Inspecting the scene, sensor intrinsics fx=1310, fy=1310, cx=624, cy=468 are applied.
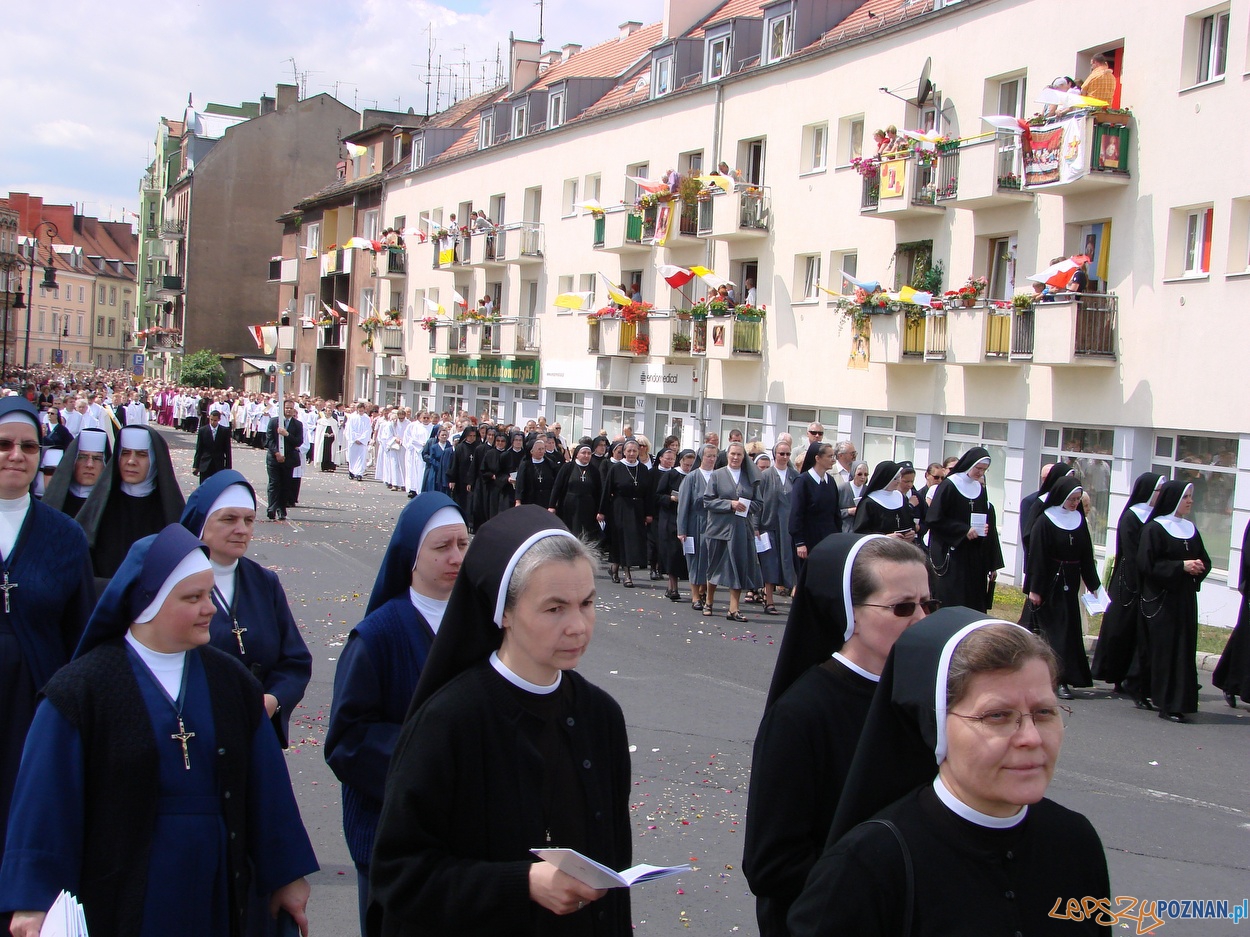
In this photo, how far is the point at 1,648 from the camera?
4.79 metres

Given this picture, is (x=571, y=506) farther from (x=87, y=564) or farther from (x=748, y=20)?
(x=748, y=20)

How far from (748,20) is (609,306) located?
28.3 ft

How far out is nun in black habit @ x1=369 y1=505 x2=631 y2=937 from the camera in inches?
111

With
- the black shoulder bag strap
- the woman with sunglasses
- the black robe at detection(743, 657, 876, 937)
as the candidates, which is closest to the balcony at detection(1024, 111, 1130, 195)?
the woman with sunglasses

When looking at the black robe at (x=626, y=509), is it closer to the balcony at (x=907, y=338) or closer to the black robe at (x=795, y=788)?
the balcony at (x=907, y=338)

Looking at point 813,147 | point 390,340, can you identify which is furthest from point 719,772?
point 390,340

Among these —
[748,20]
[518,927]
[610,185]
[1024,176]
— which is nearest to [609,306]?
[610,185]

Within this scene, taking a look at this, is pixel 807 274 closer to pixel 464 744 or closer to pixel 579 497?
pixel 579 497

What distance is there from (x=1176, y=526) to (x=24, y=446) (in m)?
9.69

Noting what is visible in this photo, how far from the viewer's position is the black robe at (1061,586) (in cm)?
1212

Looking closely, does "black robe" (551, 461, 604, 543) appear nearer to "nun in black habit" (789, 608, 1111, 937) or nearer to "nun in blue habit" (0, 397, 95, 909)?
"nun in blue habit" (0, 397, 95, 909)

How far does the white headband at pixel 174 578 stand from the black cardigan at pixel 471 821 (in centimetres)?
113

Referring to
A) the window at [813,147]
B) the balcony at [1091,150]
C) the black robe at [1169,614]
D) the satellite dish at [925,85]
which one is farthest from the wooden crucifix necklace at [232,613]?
the window at [813,147]

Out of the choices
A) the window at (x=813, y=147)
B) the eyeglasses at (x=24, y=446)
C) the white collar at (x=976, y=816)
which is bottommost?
the white collar at (x=976, y=816)
